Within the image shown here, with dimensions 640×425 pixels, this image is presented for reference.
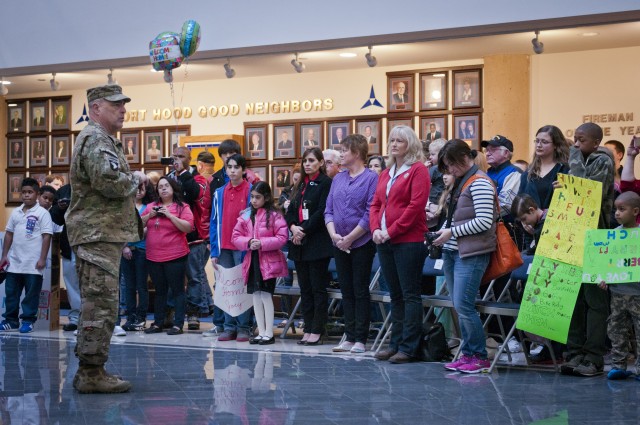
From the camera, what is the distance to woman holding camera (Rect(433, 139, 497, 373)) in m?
7.40

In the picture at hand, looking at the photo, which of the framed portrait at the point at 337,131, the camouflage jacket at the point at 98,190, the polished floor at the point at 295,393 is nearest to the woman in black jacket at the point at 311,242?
the polished floor at the point at 295,393

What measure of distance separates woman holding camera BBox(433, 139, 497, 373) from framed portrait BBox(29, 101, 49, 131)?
10.5m

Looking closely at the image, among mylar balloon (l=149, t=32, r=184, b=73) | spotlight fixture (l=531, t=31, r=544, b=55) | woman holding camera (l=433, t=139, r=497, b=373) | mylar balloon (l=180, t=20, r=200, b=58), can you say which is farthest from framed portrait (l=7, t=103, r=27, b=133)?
woman holding camera (l=433, t=139, r=497, b=373)

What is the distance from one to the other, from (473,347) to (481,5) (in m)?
5.10

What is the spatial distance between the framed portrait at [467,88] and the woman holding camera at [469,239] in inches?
231

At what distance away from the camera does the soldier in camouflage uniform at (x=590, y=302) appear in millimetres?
7355

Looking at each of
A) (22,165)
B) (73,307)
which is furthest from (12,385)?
(22,165)

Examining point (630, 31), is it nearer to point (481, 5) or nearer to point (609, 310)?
point (481, 5)

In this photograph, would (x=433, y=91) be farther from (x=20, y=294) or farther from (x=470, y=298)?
(x=470, y=298)

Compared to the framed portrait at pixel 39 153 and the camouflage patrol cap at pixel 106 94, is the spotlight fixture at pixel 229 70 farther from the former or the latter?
the camouflage patrol cap at pixel 106 94

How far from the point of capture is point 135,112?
15859mm

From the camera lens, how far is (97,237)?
256 inches

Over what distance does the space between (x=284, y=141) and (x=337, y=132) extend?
854mm

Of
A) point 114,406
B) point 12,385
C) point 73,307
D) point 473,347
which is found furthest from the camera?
point 73,307
